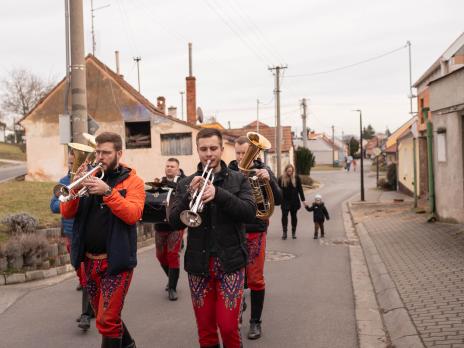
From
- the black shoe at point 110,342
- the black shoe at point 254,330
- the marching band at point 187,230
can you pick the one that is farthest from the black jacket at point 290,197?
the black shoe at point 110,342

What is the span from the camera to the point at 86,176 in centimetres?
416

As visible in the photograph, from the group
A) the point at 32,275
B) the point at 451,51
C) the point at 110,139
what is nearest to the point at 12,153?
the point at 451,51

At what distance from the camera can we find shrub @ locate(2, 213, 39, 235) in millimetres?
10578

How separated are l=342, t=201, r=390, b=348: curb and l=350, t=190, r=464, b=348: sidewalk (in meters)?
0.10

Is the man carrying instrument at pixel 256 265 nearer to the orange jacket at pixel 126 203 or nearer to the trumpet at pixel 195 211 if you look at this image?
the orange jacket at pixel 126 203

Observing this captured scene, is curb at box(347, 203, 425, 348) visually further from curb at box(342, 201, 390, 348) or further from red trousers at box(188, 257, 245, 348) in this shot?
red trousers at box(188, 257, 245, 348)

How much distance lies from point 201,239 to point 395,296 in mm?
3914

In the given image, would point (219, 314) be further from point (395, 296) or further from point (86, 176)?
point (395, 296)

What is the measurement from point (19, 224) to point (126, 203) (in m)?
7.19

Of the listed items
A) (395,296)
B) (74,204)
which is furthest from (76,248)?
(395,296)

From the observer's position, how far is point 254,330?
5.70 m

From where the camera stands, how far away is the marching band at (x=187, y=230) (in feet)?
13.1

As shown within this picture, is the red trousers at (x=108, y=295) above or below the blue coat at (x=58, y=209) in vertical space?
below

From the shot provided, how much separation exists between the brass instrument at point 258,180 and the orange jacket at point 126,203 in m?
1.08
